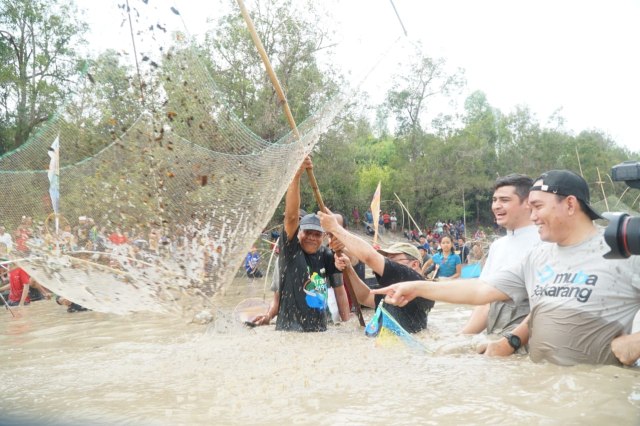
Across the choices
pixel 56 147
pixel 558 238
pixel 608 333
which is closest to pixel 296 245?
pixel 558 238

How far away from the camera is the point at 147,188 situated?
5207 mm

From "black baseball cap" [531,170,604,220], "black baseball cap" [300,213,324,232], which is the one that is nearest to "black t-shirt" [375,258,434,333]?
"black baseball cap" [300,213,324,232]

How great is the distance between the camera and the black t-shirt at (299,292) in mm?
4512

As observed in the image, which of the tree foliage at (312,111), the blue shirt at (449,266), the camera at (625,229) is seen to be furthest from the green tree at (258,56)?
the camera at (625,229)

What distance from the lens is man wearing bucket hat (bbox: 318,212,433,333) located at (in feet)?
13.1

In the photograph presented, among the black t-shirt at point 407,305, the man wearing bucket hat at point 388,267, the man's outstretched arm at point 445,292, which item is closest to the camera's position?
the man's outstretched arm at point 445,292

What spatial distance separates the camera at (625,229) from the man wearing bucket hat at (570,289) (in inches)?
34.0

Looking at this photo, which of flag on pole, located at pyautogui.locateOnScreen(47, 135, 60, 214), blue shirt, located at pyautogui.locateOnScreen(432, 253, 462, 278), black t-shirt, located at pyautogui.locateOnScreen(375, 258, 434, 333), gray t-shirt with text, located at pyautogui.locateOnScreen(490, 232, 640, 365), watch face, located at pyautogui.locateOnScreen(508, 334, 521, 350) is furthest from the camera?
blue shirt, located at pyautogui.locateOnScreen(432, 253, 462, 278)

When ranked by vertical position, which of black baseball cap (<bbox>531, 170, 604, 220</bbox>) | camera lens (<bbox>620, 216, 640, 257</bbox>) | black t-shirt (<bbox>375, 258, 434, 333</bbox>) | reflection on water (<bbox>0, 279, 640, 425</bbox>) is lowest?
reflection on water (<bbox>0, 279, 640, 425</bbox>)

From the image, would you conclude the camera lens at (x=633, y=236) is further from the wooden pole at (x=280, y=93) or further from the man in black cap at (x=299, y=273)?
the man in black cap at (x=299, y=273)

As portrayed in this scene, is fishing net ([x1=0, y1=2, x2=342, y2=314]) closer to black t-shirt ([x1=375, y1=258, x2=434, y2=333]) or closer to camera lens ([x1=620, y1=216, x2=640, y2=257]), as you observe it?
black t-shirt ([x1=375, y1=258, x2=434, y2=333])

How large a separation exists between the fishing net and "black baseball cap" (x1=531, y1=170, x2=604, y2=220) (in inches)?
70.5

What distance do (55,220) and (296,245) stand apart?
318 centimetres

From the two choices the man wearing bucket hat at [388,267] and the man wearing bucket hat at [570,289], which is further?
the man wearing bucket hat at [388,267]
